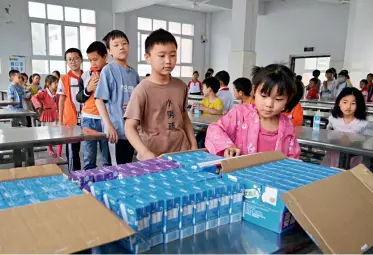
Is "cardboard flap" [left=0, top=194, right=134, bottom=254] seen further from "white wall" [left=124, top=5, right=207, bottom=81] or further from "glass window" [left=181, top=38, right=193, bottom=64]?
"glass window" [left=181, top=38, right=193, bottom=64]

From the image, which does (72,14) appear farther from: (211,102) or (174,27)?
(211,102)

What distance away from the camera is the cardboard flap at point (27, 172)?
92cm

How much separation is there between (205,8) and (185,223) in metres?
13.6

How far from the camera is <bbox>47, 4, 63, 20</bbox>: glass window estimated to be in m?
10.3

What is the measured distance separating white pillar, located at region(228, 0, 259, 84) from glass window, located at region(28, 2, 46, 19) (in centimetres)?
611

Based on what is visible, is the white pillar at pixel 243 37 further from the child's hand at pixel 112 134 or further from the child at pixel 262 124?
the child at pixel 262 124

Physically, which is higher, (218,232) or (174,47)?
(174,47)

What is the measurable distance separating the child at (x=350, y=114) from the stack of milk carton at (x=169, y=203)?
225cm

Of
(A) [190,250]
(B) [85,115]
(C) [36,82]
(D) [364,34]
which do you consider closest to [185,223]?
(A) [190,250]

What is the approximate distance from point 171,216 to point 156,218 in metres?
0.04

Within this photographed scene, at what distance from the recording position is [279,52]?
12.0m

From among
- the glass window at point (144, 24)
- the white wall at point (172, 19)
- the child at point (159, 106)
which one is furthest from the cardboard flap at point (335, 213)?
the glass window at point (144, 24)

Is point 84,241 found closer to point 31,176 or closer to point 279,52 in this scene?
point 31,176

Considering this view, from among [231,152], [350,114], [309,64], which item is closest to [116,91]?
[231,152]
